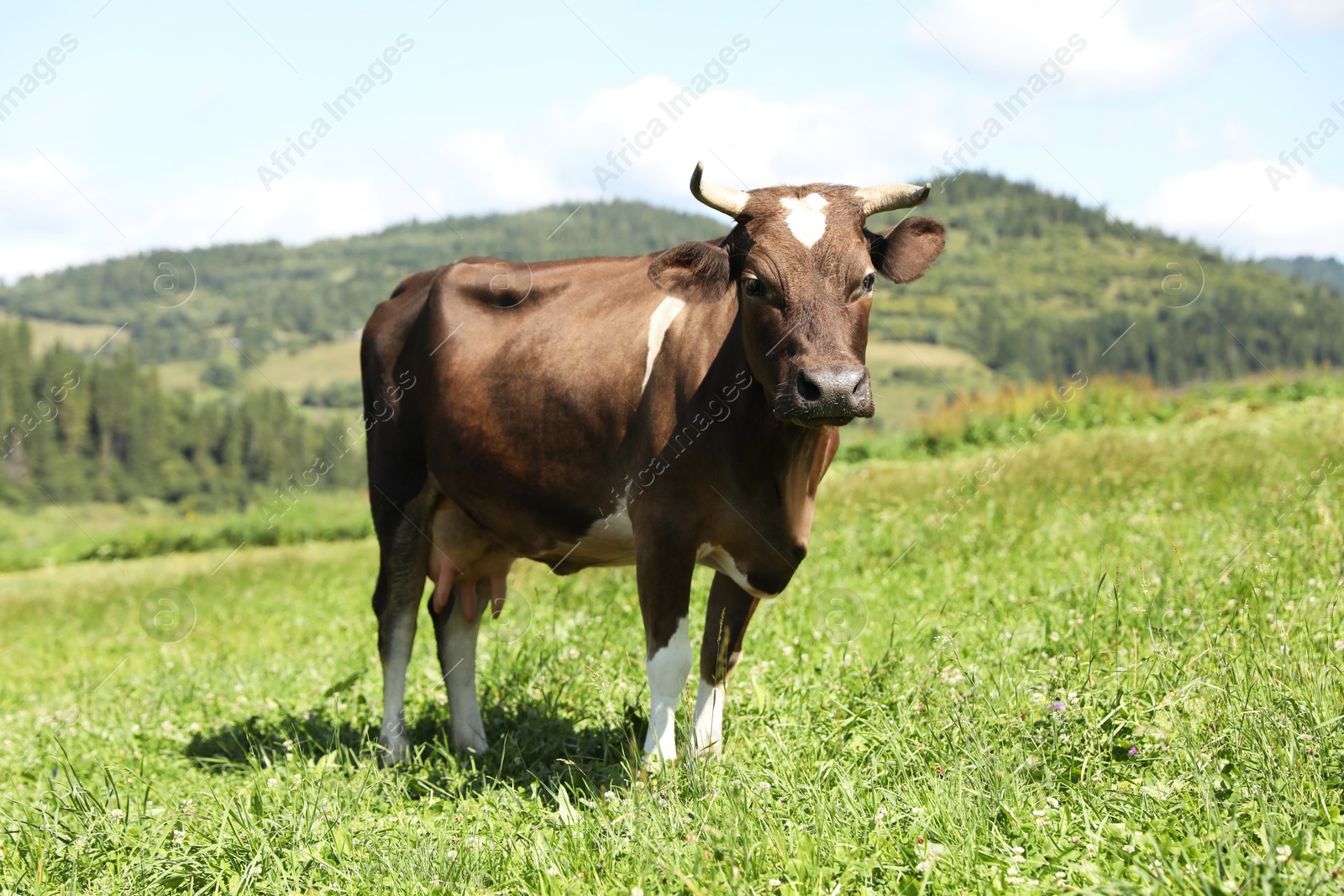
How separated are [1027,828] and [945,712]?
954 mm

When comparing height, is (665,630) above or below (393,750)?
above

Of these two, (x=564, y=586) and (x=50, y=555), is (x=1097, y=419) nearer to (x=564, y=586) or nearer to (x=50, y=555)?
(x=564, y=586)

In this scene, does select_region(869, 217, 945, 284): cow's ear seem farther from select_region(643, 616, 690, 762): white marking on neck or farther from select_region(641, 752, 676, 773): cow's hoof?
select_region(641, 752, 676, 773): cow's hoof

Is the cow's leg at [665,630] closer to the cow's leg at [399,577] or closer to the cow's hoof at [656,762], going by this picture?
the cow's hoof at [656,762]

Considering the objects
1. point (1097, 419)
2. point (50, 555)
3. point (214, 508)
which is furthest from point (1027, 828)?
point (214, 508)

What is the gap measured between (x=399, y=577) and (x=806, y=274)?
3.37m

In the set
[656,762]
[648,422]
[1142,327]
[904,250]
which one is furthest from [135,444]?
[1142,327]

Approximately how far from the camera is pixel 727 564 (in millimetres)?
4832

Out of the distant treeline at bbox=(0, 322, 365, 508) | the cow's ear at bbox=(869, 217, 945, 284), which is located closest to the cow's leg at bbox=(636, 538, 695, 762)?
the cow's ear at bbox=(869, 217, 945, 284)

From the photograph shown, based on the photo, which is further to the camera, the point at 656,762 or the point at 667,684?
the point at 667,684

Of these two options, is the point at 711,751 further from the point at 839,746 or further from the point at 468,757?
the point at 468,757

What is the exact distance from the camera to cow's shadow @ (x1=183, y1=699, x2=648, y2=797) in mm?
4953

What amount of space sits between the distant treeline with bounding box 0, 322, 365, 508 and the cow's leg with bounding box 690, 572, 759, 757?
125 meters

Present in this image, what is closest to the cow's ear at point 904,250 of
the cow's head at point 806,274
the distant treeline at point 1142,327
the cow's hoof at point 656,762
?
the cow's head at point 806,274
